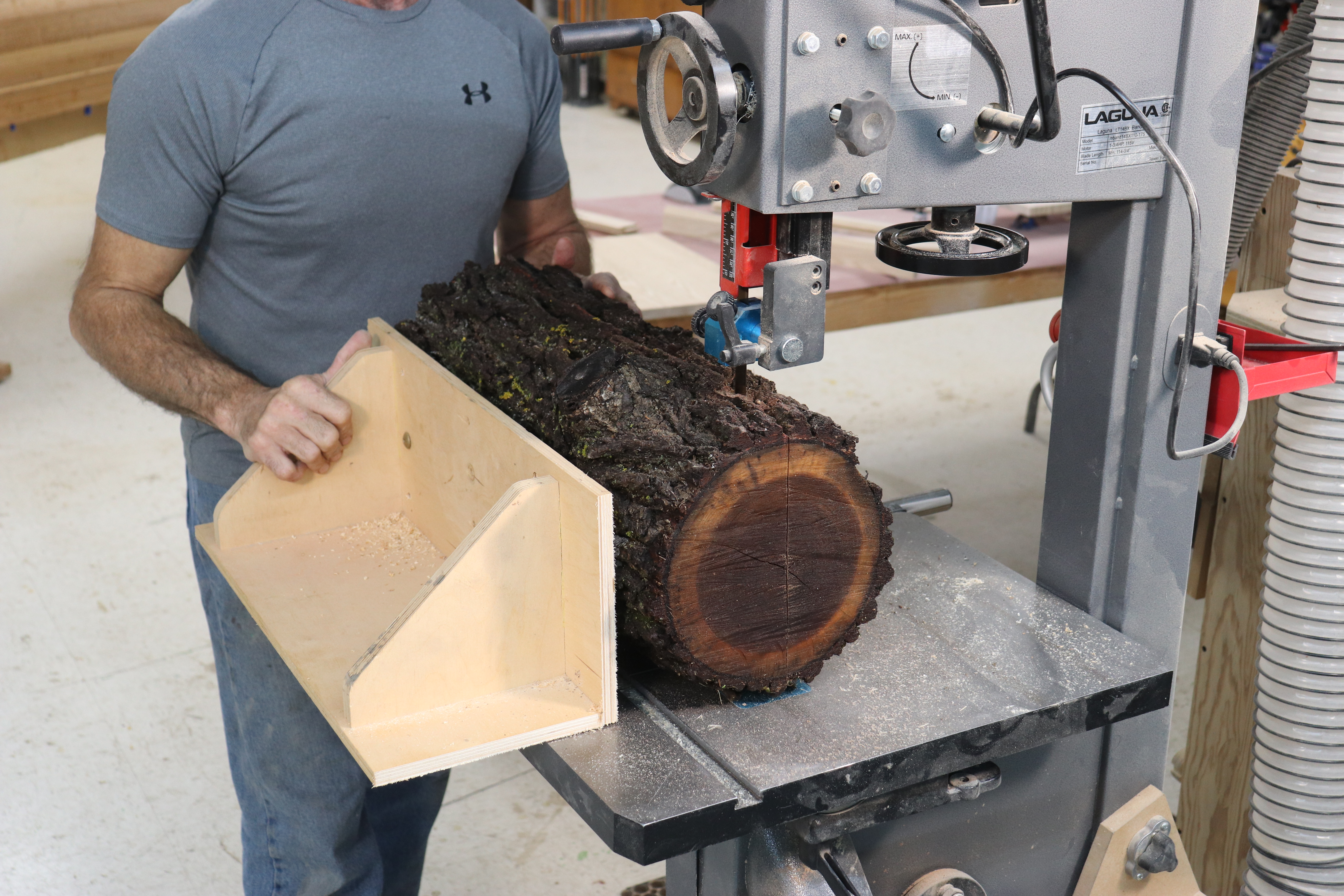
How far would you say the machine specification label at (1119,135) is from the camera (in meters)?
1.06

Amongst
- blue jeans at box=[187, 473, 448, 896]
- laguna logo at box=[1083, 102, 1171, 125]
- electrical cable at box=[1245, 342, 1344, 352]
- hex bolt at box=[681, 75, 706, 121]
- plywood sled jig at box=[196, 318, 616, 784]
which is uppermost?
hex bolt at box=[681, 75, 706, 121]

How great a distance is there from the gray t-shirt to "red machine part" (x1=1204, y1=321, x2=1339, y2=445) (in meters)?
1.03

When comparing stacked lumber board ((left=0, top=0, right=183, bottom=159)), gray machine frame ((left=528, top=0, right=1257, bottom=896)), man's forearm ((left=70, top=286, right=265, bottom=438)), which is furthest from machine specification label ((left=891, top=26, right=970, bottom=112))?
stacked lumber board ((left=0, top=0, right=183, bottom=159))

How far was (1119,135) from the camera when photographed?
1080mm

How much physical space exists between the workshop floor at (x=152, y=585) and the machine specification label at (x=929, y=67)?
1.62 metres

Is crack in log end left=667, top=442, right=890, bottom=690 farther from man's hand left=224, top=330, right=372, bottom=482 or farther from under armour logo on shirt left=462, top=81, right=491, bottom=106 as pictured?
under armour logo on shirt left=462, top=81, right=491, bottom=106

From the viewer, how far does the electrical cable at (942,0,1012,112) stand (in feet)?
3.08

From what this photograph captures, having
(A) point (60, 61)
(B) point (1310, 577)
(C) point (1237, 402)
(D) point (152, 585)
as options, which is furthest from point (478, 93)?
(A) point (60, 61)

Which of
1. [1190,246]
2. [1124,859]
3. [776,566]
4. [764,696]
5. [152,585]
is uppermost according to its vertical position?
[1190,246]

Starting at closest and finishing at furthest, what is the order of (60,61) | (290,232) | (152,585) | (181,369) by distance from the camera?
(181,369) < (290,232) < (152,585) < (60,61)

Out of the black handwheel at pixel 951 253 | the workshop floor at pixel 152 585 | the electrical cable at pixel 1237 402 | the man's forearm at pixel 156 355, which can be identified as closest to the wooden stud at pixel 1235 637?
the workshop floor at pixel 152 585

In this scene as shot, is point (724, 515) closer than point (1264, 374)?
Yes

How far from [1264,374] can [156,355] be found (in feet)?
4.23

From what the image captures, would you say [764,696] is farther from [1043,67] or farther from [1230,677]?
[1230,677]
